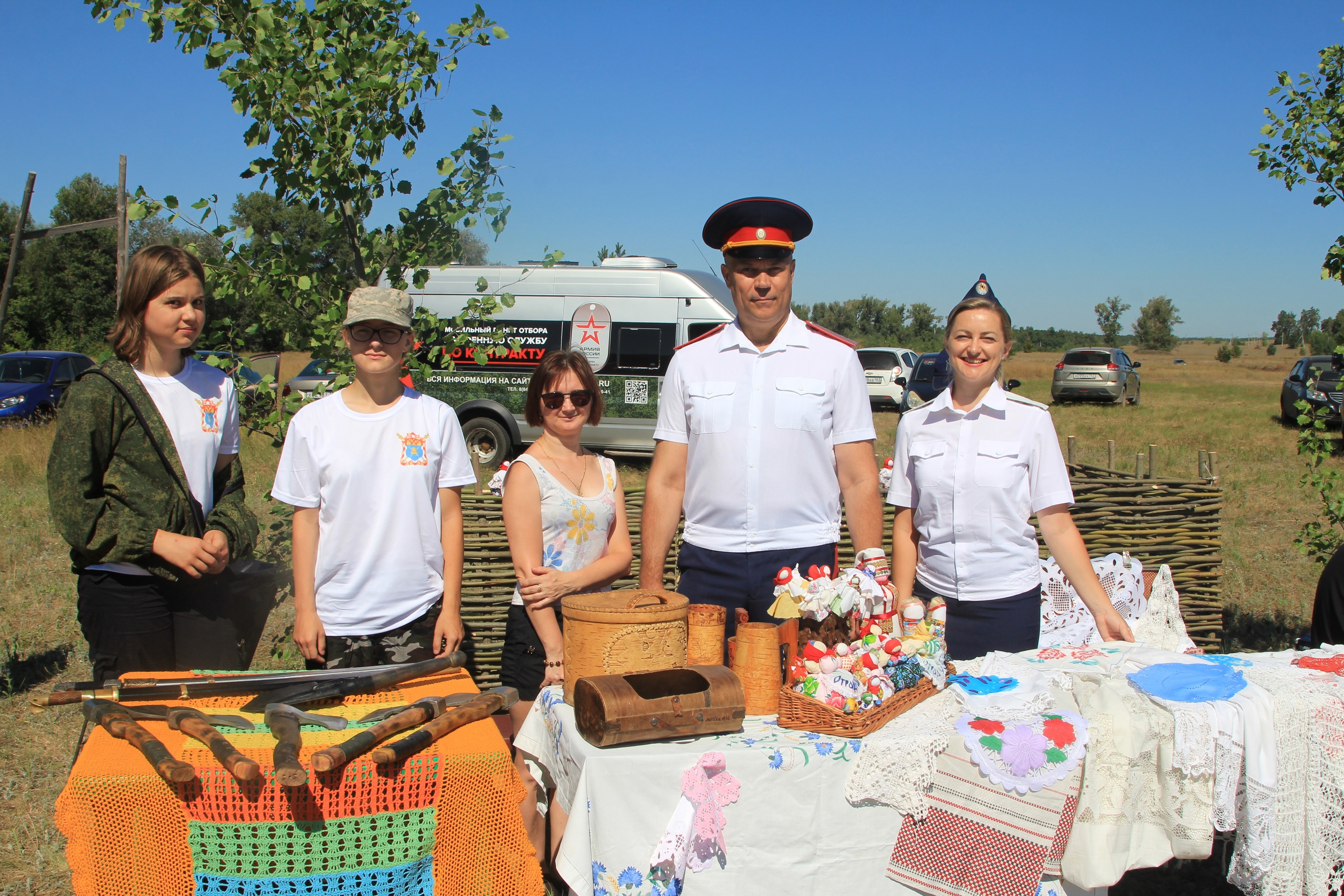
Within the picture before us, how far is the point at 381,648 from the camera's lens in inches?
105

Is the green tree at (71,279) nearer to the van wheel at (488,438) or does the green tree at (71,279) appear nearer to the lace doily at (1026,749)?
the van wheel at (488,438)

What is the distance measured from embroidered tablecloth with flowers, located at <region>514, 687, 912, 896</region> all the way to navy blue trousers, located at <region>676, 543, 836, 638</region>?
63 centimetres

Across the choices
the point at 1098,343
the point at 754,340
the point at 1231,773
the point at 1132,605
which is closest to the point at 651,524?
the point at 754,340

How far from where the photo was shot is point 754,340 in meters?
2.77

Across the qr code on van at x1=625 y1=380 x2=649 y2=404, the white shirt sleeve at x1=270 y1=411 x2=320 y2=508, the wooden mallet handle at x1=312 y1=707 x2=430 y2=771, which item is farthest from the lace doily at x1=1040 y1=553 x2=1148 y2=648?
the qr code on van at x1=625 y1=380 x2=649 y2=404

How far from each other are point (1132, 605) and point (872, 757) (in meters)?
2.63

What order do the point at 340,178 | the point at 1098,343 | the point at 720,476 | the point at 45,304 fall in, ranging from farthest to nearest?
the point at 1098,343 < the point at 45,304 < the point at 340,178 < the point at 720,476

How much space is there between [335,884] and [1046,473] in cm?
218

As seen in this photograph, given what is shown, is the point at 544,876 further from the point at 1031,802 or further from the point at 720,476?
the point at 1031,802

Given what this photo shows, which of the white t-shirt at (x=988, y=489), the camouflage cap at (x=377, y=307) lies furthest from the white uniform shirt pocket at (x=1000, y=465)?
the camouflage cap at (x=377, y=307)

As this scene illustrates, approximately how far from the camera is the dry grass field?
373 centimetres

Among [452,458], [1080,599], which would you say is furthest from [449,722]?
[1080,599]

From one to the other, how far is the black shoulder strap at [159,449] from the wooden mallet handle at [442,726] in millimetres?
1112

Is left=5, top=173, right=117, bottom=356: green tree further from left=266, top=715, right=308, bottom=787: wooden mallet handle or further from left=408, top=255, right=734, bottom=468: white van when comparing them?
left=266, top=715, right=308, bottom=787: wooden mallet handle
